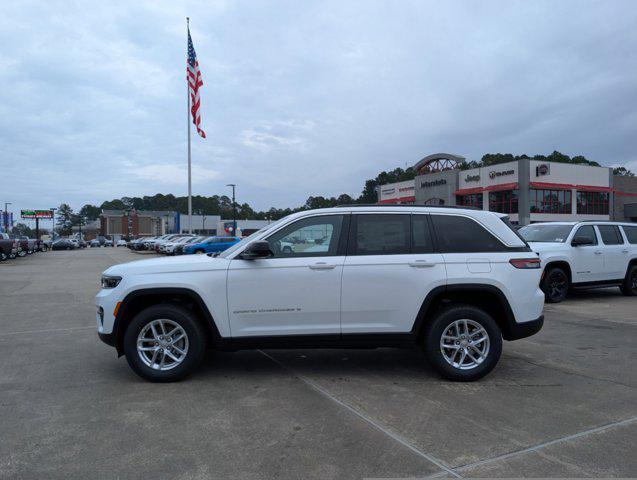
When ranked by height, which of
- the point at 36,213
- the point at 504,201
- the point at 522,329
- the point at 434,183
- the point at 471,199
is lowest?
the point at 522,329

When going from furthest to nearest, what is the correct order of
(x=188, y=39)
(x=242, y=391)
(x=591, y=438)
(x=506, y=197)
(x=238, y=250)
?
(x=506, y=197) < (x=188, y=39) < (x=238, y=250) < (x=242, y=391) < (x=591, y=438)

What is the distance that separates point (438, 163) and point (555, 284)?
150ft

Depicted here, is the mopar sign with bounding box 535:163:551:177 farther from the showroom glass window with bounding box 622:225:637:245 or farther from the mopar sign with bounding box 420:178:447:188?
the showroom glass window with bounding box 622:225:637:245

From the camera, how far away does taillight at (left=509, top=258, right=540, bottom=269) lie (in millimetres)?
5121

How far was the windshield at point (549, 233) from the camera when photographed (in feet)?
35.4

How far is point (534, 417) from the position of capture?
4121 mm

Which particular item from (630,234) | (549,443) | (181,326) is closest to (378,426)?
(549,443)

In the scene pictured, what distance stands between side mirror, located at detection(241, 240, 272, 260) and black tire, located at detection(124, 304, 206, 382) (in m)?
0.88

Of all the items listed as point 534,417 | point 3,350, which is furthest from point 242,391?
point 3,350

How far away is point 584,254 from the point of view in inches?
419

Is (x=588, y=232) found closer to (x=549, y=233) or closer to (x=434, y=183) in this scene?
(x=549, y=233)

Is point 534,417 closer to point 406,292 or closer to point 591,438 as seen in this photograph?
point 591,438

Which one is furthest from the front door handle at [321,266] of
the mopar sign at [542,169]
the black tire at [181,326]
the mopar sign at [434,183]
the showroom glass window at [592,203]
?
the mopar sign at [434,183]

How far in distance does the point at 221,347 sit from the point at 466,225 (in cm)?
294
